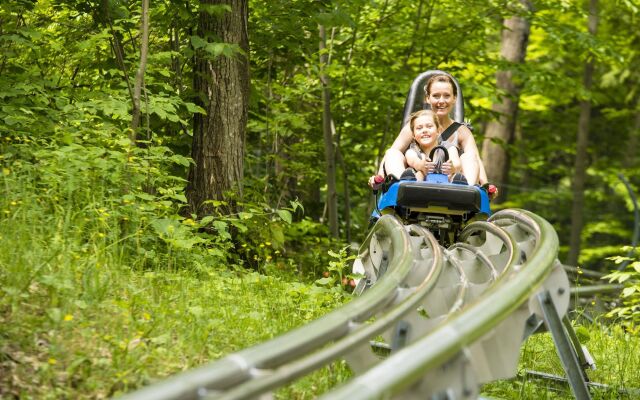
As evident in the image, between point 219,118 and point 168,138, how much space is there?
562 mm

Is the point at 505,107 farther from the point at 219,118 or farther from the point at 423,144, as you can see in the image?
the point at 423,144

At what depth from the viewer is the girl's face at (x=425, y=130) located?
725 centimetres

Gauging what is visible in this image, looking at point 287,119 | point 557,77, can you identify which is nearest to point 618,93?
point 557,77

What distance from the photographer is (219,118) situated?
821 centimetres

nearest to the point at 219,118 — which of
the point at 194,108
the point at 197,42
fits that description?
the point at 194,108

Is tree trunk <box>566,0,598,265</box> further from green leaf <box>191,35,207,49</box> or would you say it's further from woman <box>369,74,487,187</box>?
green leaf <box>191,35,207,49</box>

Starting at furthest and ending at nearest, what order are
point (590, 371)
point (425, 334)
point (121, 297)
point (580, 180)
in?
point (580, 180), point (590, 371), point (121, 297), point (425, 334)

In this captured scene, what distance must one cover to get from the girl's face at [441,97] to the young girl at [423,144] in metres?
0.28

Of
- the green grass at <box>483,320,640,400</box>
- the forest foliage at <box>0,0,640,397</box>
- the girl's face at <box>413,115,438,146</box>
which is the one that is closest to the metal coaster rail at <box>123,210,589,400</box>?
the green grass at <box>483,320,640,400</box>

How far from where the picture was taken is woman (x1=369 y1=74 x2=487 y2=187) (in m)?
7.02

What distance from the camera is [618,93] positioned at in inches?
898

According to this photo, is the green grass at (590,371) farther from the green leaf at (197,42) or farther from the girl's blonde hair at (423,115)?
the green leaf at (197,42)

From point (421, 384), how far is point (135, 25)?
6.25 meters

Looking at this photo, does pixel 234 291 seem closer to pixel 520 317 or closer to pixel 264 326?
pixel 264 326
